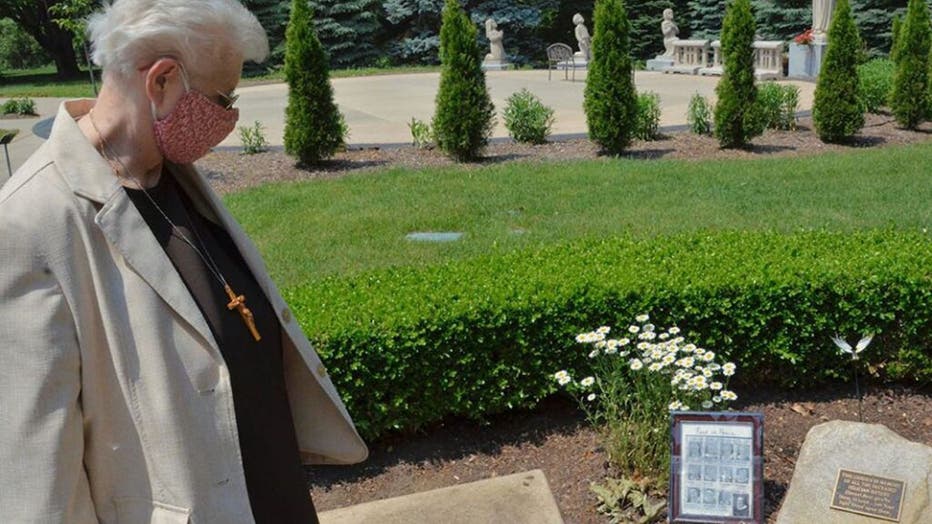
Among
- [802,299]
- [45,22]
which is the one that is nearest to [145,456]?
[802,299]

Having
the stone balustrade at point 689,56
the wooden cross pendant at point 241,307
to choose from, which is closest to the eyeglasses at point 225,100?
the wooden cross pendant at point 241,307

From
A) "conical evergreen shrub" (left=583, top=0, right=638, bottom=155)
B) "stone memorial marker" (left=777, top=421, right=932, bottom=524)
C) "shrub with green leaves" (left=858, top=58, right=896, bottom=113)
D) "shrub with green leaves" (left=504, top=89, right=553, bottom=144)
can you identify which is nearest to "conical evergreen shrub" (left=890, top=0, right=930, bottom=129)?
"shrub with green leaves" (left=858, top=58, right=896, bottom=113)

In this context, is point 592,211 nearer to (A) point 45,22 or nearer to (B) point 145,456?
(B) point 145,456

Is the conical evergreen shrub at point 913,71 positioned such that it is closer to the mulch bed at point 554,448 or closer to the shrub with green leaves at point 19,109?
the mulch bed at point 554,448

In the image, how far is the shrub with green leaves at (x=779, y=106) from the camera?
13445 mm

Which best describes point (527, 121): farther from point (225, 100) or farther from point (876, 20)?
point (876, 20)

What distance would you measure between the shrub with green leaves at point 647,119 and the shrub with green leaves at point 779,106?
1.61 meters

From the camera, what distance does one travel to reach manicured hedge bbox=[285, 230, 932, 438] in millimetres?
4219

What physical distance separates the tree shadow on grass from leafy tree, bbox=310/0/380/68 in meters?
29.6

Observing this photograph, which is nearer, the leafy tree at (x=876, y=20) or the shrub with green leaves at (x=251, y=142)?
Result: the shrub with green leaves at (x=251, y=142)

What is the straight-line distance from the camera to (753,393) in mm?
4836

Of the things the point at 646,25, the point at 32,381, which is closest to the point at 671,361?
the point at 32,381

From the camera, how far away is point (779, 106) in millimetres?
13609

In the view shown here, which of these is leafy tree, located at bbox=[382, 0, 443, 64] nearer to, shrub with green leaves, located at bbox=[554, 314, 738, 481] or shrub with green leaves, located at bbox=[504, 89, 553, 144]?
shrub with green leaves, located at bbox=[504, 89, 553, 144]
